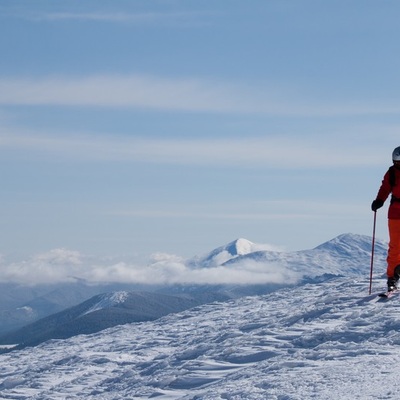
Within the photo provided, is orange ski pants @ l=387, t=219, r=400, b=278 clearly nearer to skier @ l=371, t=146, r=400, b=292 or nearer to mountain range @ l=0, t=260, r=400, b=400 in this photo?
skier @ l=371, t=146, r=400, b=292

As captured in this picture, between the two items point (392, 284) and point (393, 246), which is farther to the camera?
point (392, 284)

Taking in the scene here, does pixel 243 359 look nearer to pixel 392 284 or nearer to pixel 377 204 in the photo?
pixel 392 284

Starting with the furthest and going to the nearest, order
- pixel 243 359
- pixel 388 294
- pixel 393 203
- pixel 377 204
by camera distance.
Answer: pixel 388 294 → pixel 377 204 → pixel 393 203 → pixel 243 359

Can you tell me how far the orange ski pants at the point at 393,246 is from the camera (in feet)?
49.7

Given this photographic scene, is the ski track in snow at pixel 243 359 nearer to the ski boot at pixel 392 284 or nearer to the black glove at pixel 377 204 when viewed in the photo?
the ski boot at pixel 392 284

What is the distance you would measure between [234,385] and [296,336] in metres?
3.58

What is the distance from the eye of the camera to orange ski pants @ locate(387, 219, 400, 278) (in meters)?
15.1

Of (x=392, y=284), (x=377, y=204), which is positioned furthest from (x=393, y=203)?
(x=392, y=284)

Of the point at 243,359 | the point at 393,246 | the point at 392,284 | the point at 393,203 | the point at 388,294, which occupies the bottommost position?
the point at 243,359

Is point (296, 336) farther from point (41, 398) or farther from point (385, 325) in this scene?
point (41, 398)

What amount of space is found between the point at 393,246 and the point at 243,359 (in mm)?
4416

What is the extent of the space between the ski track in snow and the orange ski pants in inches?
27.8

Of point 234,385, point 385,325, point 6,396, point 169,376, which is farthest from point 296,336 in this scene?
point 6,396

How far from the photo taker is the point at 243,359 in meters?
13.0
